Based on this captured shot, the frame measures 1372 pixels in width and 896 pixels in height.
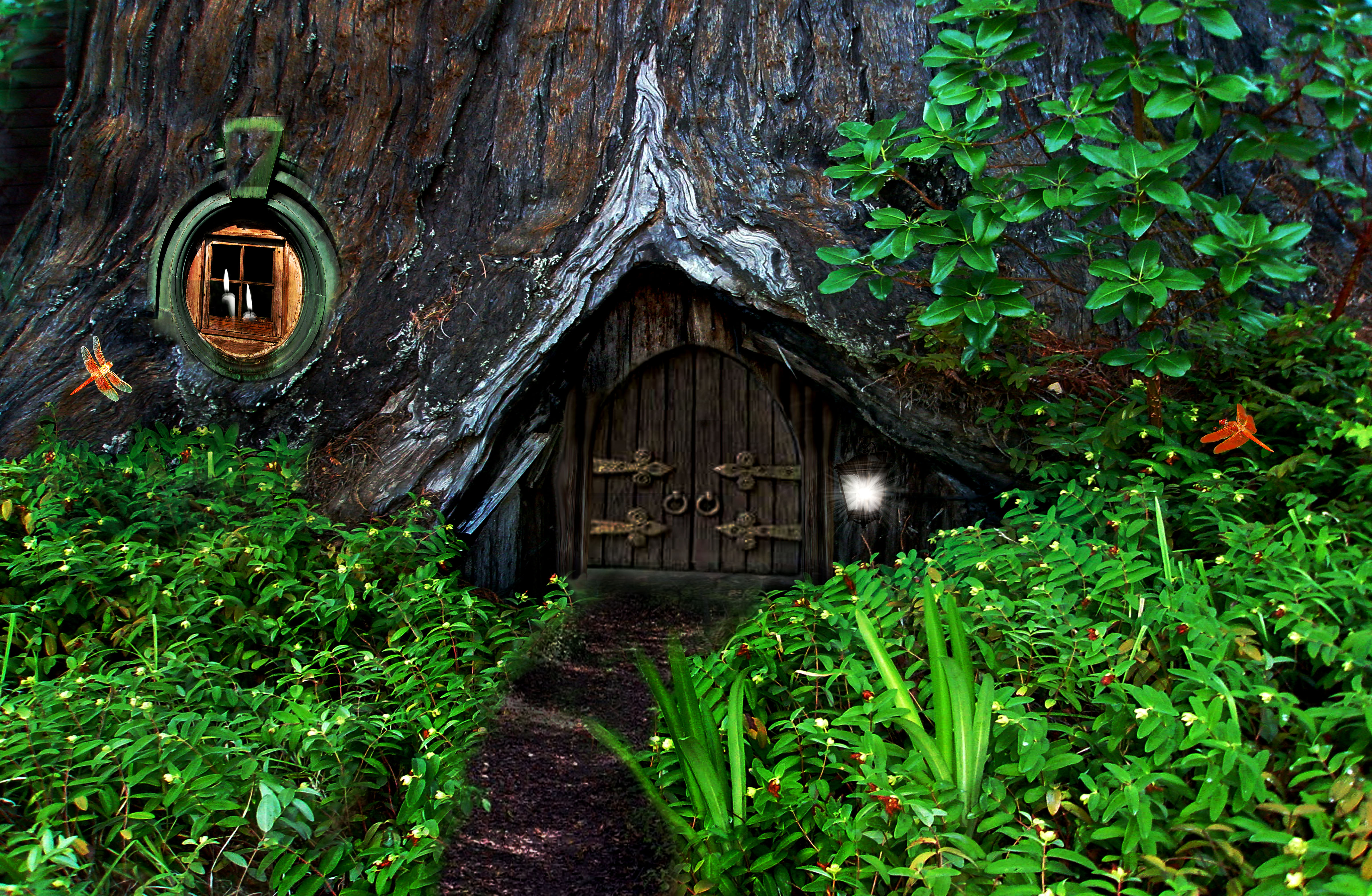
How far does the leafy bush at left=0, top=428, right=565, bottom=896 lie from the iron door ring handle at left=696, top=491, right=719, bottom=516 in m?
0.94

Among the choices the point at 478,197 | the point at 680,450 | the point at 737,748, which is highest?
the point at 478,197

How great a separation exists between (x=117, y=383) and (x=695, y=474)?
285cm

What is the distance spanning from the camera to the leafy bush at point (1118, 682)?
7.38ft

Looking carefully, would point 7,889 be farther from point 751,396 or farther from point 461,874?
point 751,396

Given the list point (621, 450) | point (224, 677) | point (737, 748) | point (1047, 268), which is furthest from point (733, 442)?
point (224, 677)

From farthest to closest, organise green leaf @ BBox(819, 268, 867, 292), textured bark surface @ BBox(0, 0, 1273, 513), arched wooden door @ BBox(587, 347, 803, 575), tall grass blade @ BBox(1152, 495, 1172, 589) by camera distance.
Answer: arched wooden door @ BBox(587, 347, 803, 575) < textured bark surface @ BBox(0, 0, 1273, 513) < green leaf @ BBox(819, 268, 867, 292) < tall grass blade @ BBox(1152, 495, 1172, 589)

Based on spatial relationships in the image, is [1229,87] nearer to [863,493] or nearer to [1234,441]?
[1234,441]

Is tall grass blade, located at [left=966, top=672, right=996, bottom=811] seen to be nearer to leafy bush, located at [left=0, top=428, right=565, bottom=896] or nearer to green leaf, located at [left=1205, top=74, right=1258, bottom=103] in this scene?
leafy bush, located at [left=0, top=428, right=565, bottom=896]

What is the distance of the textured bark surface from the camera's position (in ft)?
Answer: 14.5

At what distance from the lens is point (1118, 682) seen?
2607 mm

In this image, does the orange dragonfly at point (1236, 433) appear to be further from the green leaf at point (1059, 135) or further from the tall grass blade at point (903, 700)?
the tall grass blade at point (903, 700)

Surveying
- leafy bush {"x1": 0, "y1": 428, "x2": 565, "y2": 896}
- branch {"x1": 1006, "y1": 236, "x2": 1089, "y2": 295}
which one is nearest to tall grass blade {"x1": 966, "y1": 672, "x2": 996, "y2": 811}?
leafy bush {"x1": 0, "y1": 428, "x2": 565, "y2": 896}

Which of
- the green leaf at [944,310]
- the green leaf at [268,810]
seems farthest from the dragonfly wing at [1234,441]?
the green leaf at [268,810]

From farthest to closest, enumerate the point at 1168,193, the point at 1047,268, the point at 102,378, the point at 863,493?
the point at 102,378
the point at 863,493
the point at 1047,268
the point at 1168,193
